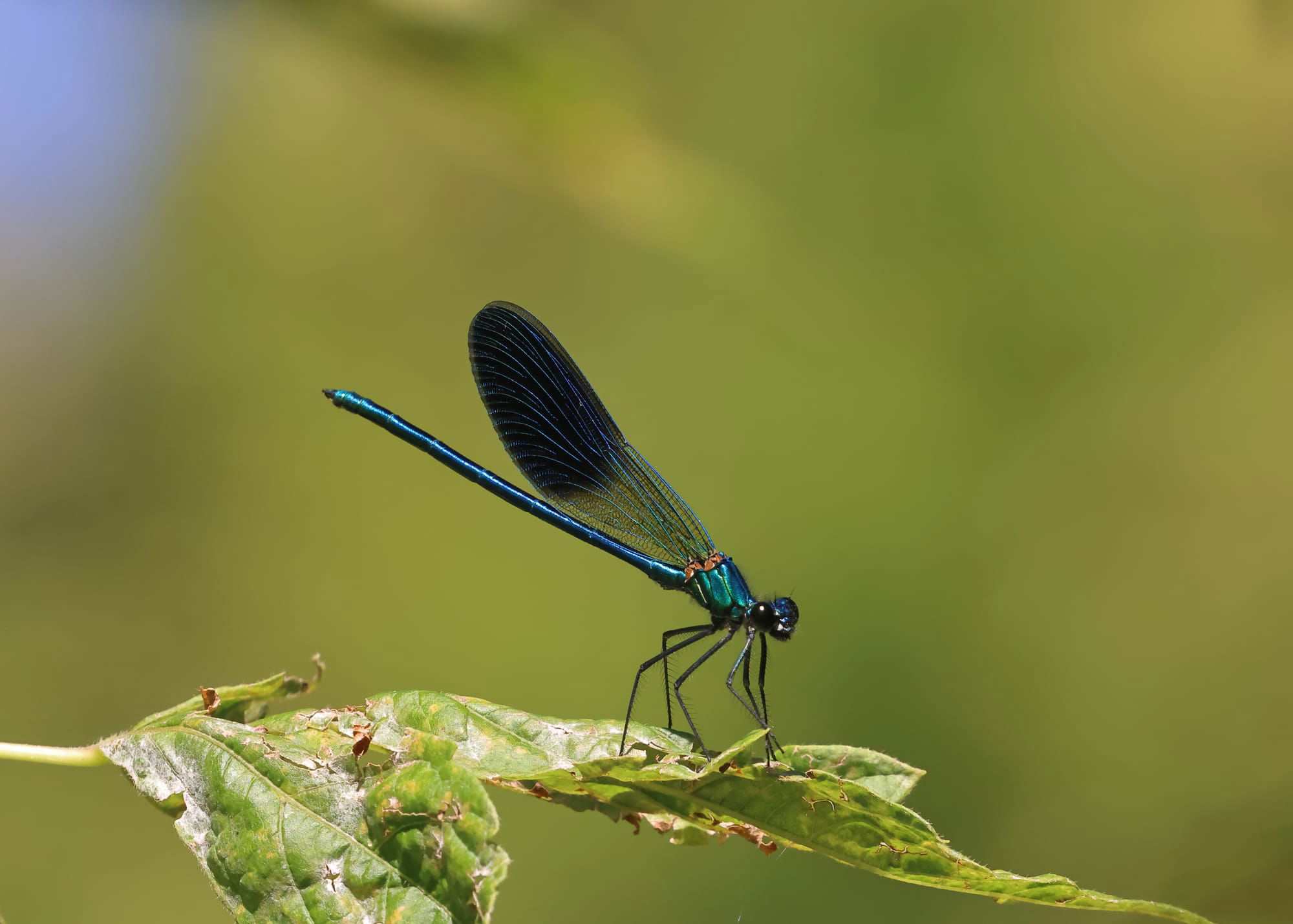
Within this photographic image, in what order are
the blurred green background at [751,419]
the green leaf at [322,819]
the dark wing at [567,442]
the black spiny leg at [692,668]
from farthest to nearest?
the blurred green background at [751,419] → the dark wing at [567,442] → the black spiny leg at [692,668] → the green leaf at [322,819]

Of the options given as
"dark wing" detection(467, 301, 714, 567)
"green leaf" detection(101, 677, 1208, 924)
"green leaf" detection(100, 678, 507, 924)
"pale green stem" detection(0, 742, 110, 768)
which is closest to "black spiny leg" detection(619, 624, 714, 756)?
"dark wing" detection(467, 301, 714, 567)

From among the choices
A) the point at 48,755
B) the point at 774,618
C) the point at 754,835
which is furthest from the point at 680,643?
the point at 48,755

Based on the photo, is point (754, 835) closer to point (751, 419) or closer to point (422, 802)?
point (422, 802)

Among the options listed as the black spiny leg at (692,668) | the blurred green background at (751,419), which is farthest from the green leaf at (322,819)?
the blurred green background at (751,419)

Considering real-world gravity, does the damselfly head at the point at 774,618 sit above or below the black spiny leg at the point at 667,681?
above

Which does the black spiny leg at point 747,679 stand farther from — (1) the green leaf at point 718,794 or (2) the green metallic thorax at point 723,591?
(1) the green leaf at point 718,794

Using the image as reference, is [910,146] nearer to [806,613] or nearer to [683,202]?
[683,202]
